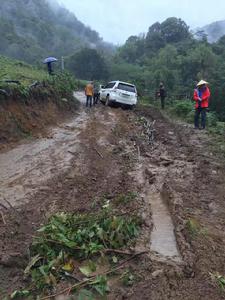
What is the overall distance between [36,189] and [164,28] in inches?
2969

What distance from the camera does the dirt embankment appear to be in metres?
12.0

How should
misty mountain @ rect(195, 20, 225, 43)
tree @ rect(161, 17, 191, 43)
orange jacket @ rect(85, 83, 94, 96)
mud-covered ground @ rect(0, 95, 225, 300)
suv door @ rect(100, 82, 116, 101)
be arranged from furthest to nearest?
misty mountain @ rect(195, 20, 225, 43) < tree @ rect(161, 17, 191, 43) < orange jacket @ rect(85, 83, 94, 96) < suv door @ rect(100, 82, 116, 101) < mud-covered ground @ rect(0, 95, 225, 300)

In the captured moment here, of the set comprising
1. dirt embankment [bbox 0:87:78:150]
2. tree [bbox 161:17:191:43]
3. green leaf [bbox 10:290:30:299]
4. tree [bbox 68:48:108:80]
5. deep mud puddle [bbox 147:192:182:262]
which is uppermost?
green leaf [bbox 10:290:30:299]

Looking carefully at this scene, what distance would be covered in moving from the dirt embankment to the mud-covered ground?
629mm

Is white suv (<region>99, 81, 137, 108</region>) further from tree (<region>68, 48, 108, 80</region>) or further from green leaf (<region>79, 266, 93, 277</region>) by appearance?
tree (<region>68, 48, 108, 80</region>)

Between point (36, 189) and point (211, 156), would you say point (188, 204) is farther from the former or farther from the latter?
point (211, 156)

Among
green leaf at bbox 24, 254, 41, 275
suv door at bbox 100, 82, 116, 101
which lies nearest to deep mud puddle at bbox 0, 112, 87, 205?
green leaf at bbox 24, 254, 41, 275

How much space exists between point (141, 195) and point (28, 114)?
7623mm

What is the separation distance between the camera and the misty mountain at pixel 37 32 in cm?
6701

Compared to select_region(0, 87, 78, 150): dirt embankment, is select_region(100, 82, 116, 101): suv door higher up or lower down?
lower down

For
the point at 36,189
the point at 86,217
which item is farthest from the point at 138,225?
the point at 36,189

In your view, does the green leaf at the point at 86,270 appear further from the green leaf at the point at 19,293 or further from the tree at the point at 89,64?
the tree at the point at 89,64

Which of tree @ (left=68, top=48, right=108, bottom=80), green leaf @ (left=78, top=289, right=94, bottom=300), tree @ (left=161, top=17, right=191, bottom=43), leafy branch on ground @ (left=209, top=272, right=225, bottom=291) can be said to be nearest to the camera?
green leaf @ (left=78, top=289, right=94, bottom=300)

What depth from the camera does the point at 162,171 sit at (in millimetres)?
8969
